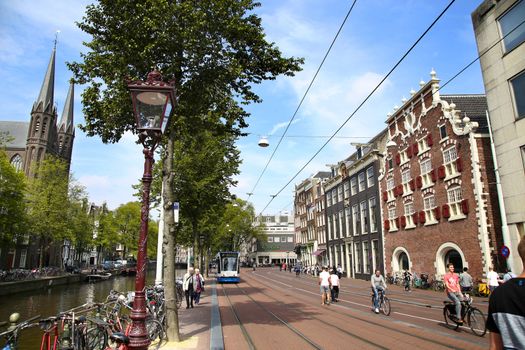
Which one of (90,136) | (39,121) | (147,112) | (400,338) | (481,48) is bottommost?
(400,338)

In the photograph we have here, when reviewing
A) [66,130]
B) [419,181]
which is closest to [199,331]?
[419,181]

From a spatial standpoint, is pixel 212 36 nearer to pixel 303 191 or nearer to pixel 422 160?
pixel 422 160

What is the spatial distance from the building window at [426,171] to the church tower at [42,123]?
6117cm

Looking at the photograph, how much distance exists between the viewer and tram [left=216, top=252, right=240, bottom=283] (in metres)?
36.1

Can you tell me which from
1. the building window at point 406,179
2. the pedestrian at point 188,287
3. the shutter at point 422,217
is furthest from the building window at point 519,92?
the pedestrian at point 188,287

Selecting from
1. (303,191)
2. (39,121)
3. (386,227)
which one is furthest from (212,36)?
(39,121)

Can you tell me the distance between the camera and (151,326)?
934 cm

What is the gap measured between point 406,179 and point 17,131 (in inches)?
2685

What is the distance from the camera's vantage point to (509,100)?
Answer: 1820cm

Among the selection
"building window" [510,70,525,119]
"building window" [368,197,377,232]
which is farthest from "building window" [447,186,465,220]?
"building window" [368,197,377,232]

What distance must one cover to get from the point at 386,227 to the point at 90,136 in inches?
1190

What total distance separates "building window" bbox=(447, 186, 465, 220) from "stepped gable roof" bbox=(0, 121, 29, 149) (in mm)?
68513

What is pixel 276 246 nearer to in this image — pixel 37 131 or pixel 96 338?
pixel 37 131

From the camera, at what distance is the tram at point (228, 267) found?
36094 mm
